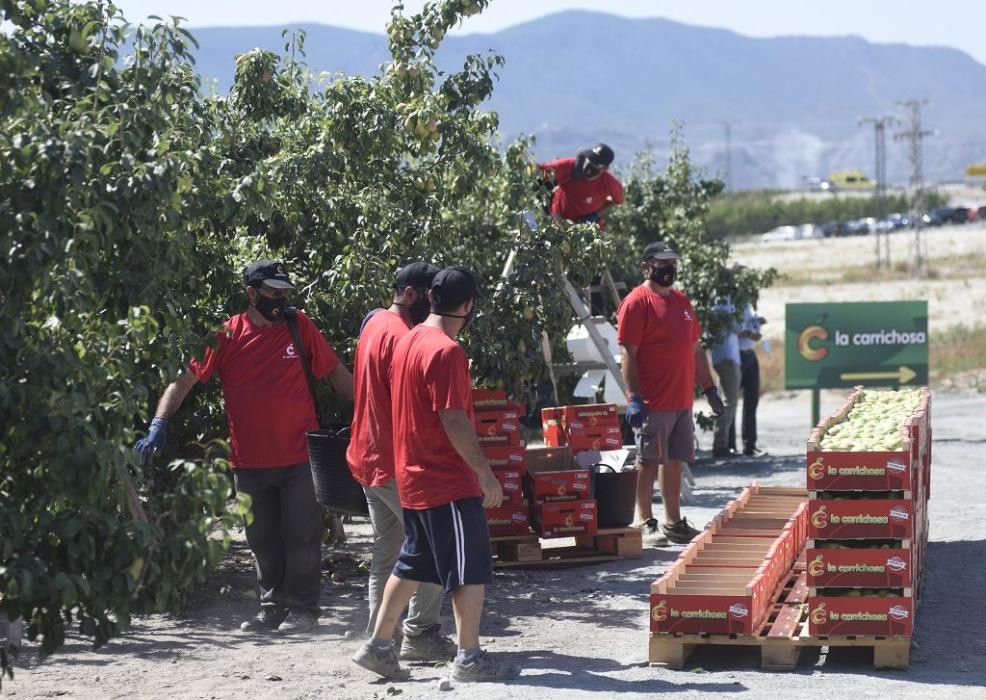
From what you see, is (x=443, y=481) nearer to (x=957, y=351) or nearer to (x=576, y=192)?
(x=576, y=192)

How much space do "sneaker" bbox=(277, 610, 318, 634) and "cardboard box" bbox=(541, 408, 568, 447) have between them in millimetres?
3436

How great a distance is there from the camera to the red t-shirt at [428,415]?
22.1ft

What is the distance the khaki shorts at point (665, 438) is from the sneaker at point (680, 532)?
19.1 inches

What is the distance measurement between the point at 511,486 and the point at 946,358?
21.5 meters

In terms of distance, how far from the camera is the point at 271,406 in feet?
26.7

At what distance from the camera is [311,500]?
27.3ft

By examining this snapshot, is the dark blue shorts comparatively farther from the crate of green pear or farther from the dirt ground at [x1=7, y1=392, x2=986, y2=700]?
the crate of green pear

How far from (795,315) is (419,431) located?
12.6m

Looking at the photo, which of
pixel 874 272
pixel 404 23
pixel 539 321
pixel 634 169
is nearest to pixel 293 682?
pixel 539 321

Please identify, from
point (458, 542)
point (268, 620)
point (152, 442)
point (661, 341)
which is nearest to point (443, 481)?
point (458, 542)

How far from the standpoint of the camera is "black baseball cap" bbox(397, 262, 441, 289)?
7426mm

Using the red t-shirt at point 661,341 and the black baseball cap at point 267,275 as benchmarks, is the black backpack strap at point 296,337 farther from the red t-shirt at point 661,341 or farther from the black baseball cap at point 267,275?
the red t-shirt at point 661,341

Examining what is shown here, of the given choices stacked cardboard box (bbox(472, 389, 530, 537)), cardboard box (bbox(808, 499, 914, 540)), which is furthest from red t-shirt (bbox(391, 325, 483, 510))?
stacked cardboard box (bbox(472, 389, 530, 537))

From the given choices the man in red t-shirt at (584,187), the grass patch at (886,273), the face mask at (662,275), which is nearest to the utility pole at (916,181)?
the grass patch at (886,273)
